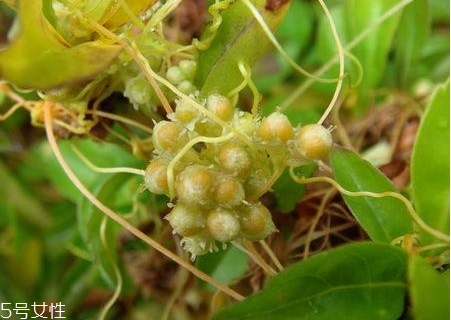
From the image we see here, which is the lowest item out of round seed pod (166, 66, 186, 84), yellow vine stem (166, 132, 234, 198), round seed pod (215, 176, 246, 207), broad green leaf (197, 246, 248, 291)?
broad green leaf (197, 246, 248, 291)

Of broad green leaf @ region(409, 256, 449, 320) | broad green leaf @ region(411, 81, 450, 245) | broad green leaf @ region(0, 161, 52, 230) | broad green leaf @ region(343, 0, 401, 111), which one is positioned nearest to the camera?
broad green leaf @ region(409, 256, 449, 320)

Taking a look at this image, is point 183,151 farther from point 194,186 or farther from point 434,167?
point 434,167

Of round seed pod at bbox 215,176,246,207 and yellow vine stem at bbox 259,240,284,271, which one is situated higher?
round seed pod at bbox 215,176,246,207

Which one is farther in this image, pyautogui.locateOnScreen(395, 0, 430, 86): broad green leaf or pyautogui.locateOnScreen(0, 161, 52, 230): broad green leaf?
pyautogui.locateOnScreen(0, 161, 52, 230): broad green leaf

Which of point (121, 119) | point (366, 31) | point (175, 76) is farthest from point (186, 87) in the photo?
point (366, 31)

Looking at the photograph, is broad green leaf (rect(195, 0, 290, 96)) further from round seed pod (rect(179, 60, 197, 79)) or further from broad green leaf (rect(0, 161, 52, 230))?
broad green leaf (rect(0, 161, 52, 230))

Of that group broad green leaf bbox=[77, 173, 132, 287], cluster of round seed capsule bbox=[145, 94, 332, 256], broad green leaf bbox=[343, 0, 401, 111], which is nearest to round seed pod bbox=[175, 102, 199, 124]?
cluster of round seed capsule bbox=[145, 94, 332, 256]

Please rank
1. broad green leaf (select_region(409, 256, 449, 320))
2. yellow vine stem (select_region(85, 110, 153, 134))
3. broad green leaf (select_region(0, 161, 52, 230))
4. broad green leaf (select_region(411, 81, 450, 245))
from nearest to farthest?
broad green leaf (select_region(409, 256, 449, 320)) → broad green leaf (select_region(411, 81, 450, 245)) → yellow vine stem (select_region(85, 110, 153, 134)) → broad green leaf (select_region(0, 161, 52, 230))

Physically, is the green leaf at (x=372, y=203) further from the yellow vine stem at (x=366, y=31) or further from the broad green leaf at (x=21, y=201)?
the broad green leaf at (x=21, y=201)
